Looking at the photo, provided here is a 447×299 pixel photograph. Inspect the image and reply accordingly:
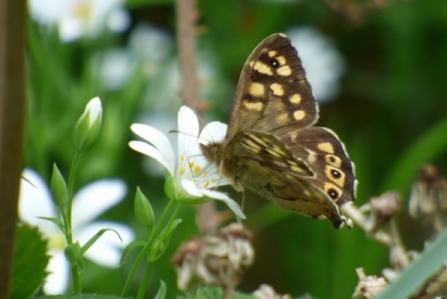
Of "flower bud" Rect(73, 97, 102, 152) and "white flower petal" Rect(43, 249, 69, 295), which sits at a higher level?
"flower bud" Rect(73, 97, 102, 152)

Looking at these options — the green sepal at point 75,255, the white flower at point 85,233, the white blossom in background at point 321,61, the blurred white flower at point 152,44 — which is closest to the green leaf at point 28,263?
the green sepal at point 75,255

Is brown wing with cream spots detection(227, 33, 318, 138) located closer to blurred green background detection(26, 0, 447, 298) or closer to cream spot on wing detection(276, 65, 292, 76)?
cream spot on wing detection(276, 65, 292, 76)

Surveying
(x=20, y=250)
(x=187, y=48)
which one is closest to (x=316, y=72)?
(x=187, y=48)

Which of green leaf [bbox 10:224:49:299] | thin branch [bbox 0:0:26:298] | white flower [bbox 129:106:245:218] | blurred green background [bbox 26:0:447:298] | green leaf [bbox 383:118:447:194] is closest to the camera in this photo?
thin branch [bbox 0:0:26:298]

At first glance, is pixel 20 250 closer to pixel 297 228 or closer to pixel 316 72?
pixel 297 228

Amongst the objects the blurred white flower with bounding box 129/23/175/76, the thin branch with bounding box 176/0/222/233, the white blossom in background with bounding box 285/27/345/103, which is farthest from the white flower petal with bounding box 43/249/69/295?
the white blossom in background with bounding box 285/27/345/103

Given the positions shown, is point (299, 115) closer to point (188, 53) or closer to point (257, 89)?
point (257, 89)

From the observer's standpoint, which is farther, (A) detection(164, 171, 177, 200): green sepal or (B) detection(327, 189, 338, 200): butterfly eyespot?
(B) detection(327, 189, 338, 200): butterfly eyespot

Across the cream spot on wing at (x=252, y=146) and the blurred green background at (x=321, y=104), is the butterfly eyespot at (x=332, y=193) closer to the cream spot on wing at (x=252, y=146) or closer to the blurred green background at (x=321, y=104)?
the cream spot on wing at (x=252, y=146)
